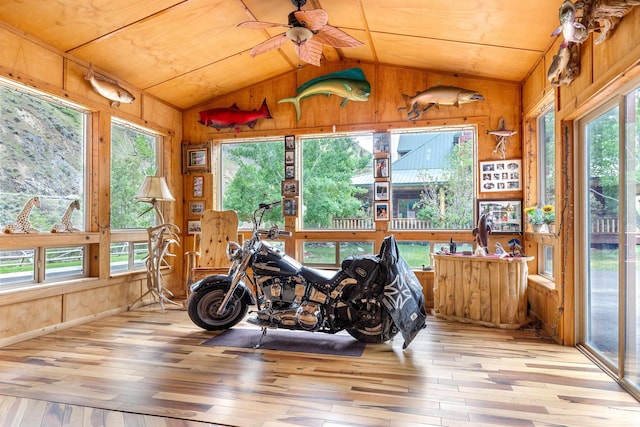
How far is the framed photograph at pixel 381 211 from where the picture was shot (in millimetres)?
4914

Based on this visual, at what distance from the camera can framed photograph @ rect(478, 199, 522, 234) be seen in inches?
175

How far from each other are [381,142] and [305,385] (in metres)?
3.32

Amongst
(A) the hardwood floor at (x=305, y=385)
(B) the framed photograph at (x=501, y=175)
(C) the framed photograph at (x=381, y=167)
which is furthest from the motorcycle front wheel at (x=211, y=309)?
(B) the framed photograph at (x=501, y=175)

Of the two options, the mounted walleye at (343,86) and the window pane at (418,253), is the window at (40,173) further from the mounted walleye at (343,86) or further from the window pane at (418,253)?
the window pane at (418,253)

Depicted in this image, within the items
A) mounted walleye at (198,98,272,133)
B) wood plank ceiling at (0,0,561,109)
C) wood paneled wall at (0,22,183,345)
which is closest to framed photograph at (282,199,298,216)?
mounted walleye at (198,98,272,133)

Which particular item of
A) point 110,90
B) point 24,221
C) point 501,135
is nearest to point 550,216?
point 501,135

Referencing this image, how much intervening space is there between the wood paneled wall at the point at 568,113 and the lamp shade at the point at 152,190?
4092mm

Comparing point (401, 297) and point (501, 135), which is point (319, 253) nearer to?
point (401, 297)

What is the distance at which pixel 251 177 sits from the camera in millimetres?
5453

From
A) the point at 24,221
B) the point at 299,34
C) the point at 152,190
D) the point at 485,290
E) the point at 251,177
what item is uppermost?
the point at 299,34

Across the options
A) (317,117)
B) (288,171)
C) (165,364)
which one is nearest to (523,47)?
(317,117)

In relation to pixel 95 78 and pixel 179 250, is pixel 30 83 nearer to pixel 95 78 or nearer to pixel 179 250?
pixel 95 78

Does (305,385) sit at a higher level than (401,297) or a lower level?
lower

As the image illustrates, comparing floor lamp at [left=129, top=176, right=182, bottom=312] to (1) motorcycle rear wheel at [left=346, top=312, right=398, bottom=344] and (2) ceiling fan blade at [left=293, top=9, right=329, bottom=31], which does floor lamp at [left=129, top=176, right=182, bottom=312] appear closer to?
(1) motorcycle rear wheel at [left=346, top=312, right=398, bottom=344]
